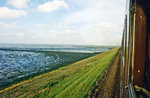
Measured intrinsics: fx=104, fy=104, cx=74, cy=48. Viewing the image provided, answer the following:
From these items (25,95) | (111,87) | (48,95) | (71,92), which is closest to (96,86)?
(111,87)

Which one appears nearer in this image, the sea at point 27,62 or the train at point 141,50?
the train at point 141,50

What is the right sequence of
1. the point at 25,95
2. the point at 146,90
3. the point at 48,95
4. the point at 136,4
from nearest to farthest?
1. the point at 146,90
2. the point at 136,4
3. the point at 48,95
4. the point at 25,95

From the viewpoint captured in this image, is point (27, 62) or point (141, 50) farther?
point (27, 62)

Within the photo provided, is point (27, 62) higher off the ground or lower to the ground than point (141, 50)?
lower

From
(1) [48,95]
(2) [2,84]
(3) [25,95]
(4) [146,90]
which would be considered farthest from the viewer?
(2) [2,84]

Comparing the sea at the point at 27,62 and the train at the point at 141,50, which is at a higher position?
the train at the point at 141,50

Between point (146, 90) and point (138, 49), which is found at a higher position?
point (138, 49)

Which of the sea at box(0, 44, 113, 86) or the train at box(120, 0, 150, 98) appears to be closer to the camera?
the train at box(120, 0, 150, 98)

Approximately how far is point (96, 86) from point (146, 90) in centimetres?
642

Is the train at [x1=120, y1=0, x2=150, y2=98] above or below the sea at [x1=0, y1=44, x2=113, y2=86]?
above

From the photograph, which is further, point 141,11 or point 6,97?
point 6,97

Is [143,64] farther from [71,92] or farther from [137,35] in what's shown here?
[71,92]

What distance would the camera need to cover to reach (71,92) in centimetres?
664

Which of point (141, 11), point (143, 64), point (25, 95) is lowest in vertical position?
point (25, 95)
